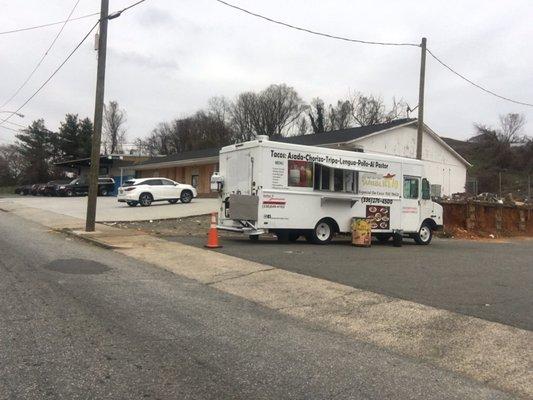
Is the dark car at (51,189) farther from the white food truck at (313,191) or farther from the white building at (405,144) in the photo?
the white food truck at (313,191)

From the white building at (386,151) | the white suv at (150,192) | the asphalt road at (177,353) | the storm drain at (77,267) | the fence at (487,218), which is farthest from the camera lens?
the white building at (386,151)

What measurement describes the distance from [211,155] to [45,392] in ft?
122

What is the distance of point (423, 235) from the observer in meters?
18.5

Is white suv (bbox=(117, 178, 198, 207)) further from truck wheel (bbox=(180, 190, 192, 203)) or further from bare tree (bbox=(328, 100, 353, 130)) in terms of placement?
bare tree (bbox=(328, 100, 353, 130))

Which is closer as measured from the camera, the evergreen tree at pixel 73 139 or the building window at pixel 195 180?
the building window at pixel 195 180

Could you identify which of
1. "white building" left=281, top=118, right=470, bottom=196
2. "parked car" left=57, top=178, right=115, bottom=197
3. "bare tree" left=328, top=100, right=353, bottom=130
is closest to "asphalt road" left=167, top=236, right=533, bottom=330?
"white building" left=281, top=118, right=470, bottom=196

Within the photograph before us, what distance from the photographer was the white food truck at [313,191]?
14.8 metres

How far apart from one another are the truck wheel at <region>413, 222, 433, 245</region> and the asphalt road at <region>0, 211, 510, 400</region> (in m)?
11.3

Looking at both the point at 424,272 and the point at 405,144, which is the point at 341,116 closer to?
the point at 405,144

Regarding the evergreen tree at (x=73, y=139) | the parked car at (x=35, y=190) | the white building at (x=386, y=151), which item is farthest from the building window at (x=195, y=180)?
the evergreen tree at (x=73, y=139)

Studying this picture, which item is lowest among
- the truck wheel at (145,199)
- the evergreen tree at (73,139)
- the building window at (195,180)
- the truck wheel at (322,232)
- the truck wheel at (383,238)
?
the truck wheel at (383,238)

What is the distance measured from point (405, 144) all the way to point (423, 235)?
16.6 meters

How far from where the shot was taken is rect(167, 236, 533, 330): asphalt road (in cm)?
807

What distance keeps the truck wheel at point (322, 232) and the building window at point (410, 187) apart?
10.4ft
